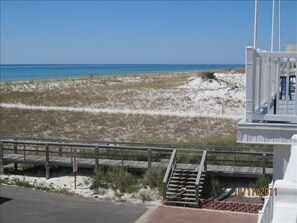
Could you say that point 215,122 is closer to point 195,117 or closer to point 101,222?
point 195,117

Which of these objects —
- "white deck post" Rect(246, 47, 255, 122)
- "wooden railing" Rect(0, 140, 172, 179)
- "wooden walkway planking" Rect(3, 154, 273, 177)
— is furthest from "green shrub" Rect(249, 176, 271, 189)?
"white deck post" Rect(246, 47, 255, 122)

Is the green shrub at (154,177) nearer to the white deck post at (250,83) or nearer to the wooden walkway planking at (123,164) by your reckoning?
the wooden walkway planking at (123,164)

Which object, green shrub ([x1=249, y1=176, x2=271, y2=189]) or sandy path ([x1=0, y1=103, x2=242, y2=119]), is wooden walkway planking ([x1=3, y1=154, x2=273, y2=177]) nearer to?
green shrub ([x1=249, y1=176, x2=271, y2=189])

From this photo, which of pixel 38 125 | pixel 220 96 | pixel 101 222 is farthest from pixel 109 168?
pixel 220 96

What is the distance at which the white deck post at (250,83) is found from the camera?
21.4ft

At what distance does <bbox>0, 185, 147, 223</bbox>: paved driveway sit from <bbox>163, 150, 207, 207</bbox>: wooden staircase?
1029 mm

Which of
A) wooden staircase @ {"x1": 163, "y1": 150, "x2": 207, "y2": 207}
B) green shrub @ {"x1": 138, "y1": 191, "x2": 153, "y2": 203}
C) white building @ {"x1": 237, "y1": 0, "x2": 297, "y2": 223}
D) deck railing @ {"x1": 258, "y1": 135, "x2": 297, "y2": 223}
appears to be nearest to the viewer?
deck railing @ {"x1": 258, "y1": 135, "x2": 297, "y2": 223}

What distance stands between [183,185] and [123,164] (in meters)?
3.01

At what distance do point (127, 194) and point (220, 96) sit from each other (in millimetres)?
26511

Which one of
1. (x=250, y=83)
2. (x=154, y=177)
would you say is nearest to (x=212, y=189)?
(x=154, y=177)

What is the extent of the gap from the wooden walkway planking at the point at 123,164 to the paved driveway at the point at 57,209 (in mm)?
2248

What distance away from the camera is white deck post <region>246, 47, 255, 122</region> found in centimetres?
652

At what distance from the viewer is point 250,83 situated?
6.64m

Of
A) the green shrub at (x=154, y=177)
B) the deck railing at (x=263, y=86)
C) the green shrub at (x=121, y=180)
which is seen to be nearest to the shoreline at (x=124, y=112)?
the green shrub at (x=121, y=180)
